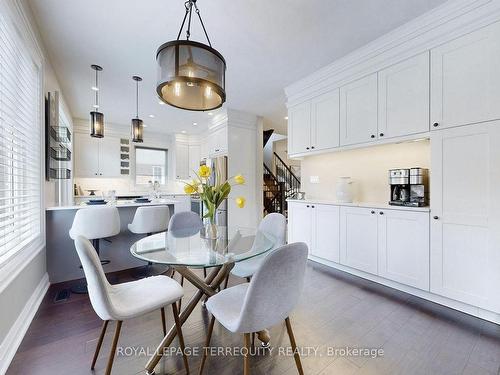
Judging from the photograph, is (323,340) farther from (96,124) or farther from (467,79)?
(96,124)

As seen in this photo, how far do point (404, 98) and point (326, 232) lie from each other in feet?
6.18

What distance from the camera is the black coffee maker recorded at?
2475 millimetres

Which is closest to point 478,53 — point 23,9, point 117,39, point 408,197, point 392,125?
point 392,125

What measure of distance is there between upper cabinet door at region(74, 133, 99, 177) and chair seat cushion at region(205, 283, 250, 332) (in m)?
5.69

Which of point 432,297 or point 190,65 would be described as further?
point 432,297

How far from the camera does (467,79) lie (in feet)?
6.77

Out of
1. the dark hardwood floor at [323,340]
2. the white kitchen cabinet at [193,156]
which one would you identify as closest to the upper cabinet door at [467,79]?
the dark hardwood floor at [323,340]

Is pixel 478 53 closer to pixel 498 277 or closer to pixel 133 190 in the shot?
pixel 498 277

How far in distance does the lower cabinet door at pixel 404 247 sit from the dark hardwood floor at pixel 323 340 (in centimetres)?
24

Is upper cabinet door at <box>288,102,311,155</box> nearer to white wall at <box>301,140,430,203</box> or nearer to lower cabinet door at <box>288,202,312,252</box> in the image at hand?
white wall at <box>301,140,430,203</box>

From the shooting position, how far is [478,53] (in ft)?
6.58

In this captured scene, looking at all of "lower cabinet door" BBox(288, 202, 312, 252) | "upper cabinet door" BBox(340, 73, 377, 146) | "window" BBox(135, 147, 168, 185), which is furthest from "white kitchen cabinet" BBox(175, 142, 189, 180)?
"upper cabinet door" BBox(340, 73, 377, 146)

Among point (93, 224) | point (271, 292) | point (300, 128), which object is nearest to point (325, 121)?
point (300, 128)

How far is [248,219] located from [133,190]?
3.54m
